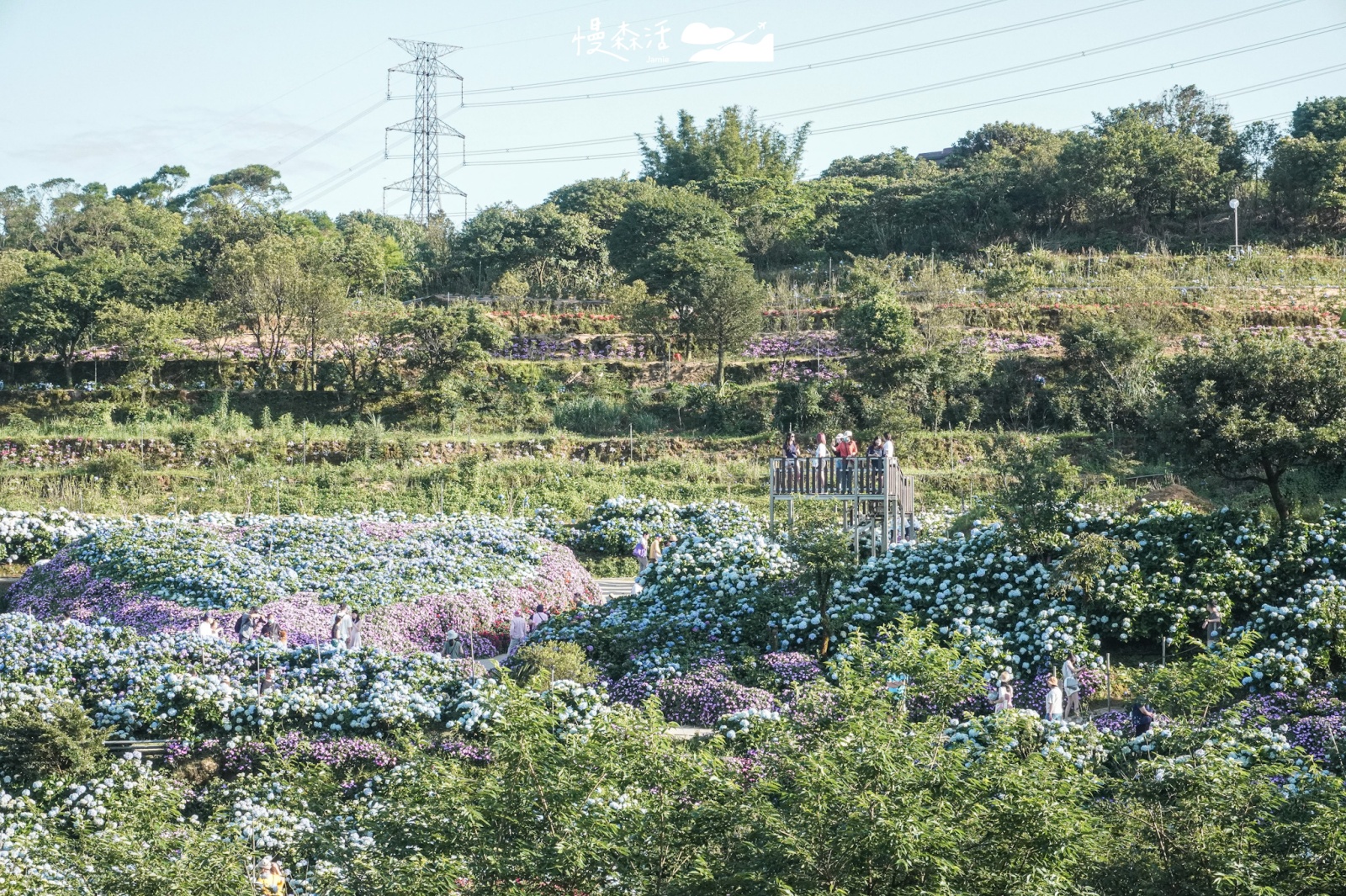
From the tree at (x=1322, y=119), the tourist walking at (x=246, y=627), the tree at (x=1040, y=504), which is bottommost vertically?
the tourist walking at (x=246, y=627)

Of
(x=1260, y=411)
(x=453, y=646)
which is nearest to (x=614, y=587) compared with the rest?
(x=453, y=646)

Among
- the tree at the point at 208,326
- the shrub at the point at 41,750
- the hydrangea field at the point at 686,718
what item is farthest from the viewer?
the tree at the point at 208,326

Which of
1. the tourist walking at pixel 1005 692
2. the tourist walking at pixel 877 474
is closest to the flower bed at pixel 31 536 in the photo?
the tourist walking at pixel 877 474

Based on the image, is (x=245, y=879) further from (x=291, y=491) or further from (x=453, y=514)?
(x=291, y=491)

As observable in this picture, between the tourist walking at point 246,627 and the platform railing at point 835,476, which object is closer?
the tourist walking at point 246,627

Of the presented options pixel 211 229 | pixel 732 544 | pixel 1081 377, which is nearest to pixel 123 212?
pixel 211 229

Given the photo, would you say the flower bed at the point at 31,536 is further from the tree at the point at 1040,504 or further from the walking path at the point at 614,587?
the tree at the point at 1040,504

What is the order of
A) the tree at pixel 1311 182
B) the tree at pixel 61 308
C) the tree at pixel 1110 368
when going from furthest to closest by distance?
the tree at pixel 1311 182 < the tree at pixel 61 308 < the tree at pixel 1110 368

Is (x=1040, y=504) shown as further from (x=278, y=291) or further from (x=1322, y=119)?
(x=1322, y=119)

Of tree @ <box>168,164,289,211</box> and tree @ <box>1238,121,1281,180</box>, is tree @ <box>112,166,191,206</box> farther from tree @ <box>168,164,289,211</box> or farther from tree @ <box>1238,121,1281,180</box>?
tree @ <box>1238,121,1281,180</box>
